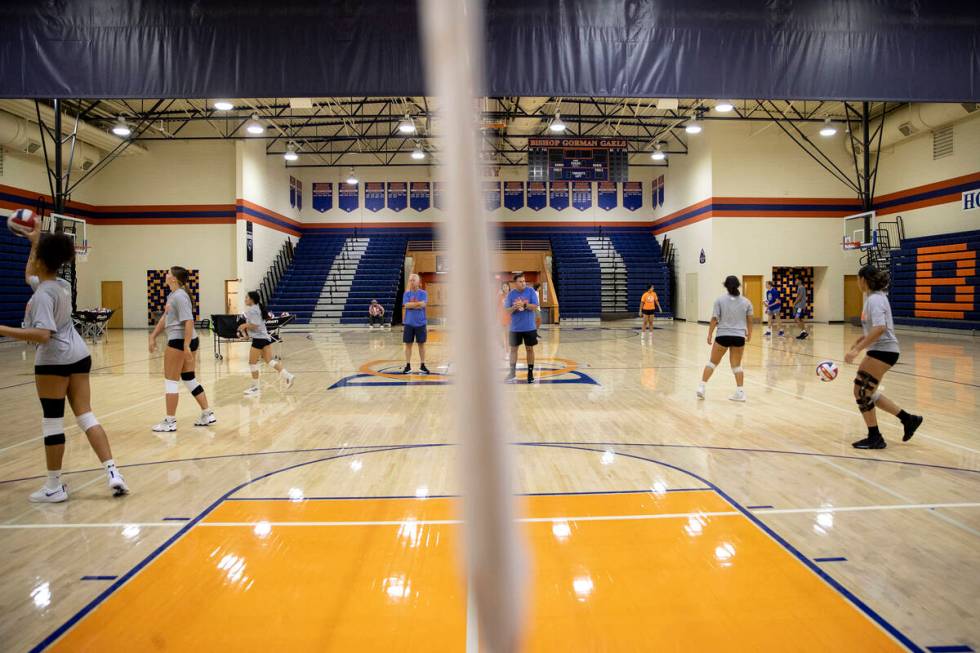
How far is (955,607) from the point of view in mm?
2398

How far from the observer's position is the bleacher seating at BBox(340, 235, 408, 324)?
23859 mm

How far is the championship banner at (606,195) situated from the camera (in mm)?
28656

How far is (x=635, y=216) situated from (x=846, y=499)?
87.8 ft

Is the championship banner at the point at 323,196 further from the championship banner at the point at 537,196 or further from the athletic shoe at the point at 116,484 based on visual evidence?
the athletic shoe at the point at 116,484

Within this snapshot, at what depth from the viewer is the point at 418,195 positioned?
2827 centimetres

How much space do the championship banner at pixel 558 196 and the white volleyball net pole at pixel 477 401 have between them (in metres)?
28.6

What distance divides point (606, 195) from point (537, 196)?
11.2ft

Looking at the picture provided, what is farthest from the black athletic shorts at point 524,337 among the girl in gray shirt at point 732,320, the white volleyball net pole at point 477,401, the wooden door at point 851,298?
the wooden door at point 851,298

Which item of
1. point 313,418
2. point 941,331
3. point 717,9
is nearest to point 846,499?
point 717,9

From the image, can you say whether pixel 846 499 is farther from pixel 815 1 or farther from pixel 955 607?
pixel 815 1

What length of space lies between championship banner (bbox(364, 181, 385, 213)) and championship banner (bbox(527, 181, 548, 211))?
703cm

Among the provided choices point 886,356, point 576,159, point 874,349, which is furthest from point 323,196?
point 886,356

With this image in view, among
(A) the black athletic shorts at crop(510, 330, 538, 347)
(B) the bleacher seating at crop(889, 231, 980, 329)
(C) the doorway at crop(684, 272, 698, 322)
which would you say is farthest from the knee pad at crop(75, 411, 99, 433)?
(C) the doorway at crop(684, 272, 698, 322)

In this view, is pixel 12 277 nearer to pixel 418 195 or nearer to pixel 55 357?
pixel 418 195
